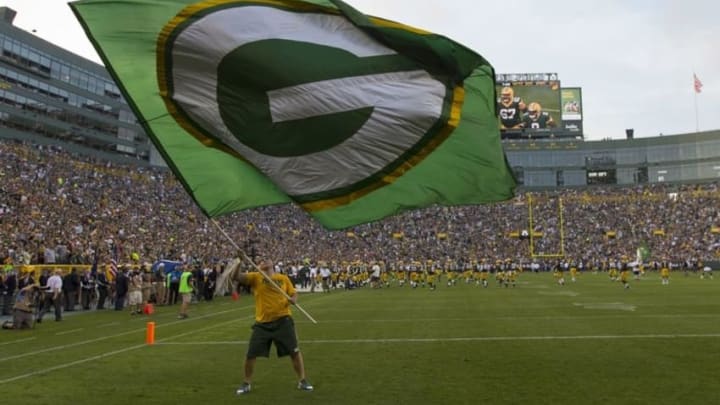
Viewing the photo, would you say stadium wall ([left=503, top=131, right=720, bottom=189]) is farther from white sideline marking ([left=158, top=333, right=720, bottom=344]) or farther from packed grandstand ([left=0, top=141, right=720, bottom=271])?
white sideline marking ([left=158, top=333, right=720, bottom=344])

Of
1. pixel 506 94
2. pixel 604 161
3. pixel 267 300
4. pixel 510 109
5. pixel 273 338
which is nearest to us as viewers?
pixel 273 338

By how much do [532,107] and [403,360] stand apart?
75.3 meters

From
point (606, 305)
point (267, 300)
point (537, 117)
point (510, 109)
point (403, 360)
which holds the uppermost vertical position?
point (510, 109)

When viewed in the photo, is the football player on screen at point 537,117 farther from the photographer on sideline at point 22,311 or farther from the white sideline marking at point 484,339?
the photographer on sideline at point 22,311

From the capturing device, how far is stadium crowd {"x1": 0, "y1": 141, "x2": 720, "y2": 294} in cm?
3675

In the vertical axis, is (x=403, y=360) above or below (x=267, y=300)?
below

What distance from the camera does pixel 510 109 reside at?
80.2 m

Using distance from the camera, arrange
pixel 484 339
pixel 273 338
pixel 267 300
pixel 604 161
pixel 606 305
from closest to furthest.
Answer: pixel 273 338 → pixel 267 300 → pixel 484 339 → pixel 606 305 → pixel 604 161

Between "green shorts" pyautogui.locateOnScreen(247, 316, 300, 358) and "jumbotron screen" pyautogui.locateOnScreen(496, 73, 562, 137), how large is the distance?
246 ft

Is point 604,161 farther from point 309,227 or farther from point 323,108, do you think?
point 323,108

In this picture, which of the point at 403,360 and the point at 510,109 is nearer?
the point at 403,360

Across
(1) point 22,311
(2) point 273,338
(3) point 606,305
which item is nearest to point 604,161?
(3) point 606,305

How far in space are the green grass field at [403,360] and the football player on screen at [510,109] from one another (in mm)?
62709

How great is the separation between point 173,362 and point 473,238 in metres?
65.9
